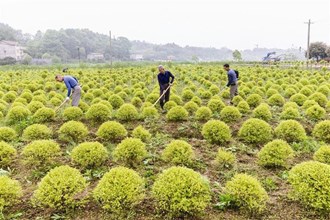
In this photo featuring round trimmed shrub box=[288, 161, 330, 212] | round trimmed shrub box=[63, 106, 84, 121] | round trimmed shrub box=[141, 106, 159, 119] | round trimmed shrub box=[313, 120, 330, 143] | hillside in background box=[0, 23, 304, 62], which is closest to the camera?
round trimmed shrub box=[288, 161, 330, 212]

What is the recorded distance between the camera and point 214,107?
37.9ft

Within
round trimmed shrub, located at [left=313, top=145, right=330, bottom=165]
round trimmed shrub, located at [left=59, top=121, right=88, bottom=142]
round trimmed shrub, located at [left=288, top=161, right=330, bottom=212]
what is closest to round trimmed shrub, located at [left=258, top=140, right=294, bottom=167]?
round trimmed shrub, located at [left=313, top=145, right=330, bottom=165]

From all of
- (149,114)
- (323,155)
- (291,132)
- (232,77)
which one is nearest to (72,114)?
(149,114)

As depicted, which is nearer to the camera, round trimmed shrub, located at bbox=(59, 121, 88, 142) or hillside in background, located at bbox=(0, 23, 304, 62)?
round trimmed shrub, located at bbox=(59, 121, 88, 142)

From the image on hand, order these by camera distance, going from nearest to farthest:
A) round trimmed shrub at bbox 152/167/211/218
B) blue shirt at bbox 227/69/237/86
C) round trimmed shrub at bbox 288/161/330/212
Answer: round trimmed shrub at bbox 152/167/211/218, round trimmed shrub at bbox 288/161/330/212, blue shirt at bbox 227/69/237/86

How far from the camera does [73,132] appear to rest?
8.29 meters

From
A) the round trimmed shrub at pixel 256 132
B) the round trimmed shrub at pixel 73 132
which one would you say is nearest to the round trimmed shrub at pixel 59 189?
the round trimmed shrub at pixel 73 132

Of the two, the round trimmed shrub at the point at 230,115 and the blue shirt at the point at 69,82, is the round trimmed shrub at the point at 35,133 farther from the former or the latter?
the round trimmed shrub at the point at 230,115

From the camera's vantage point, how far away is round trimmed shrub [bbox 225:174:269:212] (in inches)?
193

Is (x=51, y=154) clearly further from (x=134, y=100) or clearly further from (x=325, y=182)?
(x=134, y=100)

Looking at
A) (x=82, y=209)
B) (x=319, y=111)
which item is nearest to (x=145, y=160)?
(x=82, y=209)

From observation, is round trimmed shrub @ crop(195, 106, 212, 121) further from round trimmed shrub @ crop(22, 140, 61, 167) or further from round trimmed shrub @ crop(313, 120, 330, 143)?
round trimmed shrub @ crop(22, 140, 61, 167)

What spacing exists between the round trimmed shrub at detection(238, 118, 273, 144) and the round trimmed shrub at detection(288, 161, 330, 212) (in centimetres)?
285

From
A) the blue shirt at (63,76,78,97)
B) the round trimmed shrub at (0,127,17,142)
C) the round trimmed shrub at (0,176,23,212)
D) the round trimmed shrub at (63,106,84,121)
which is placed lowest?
the round trimmed shrub at (0,176,23,212)
